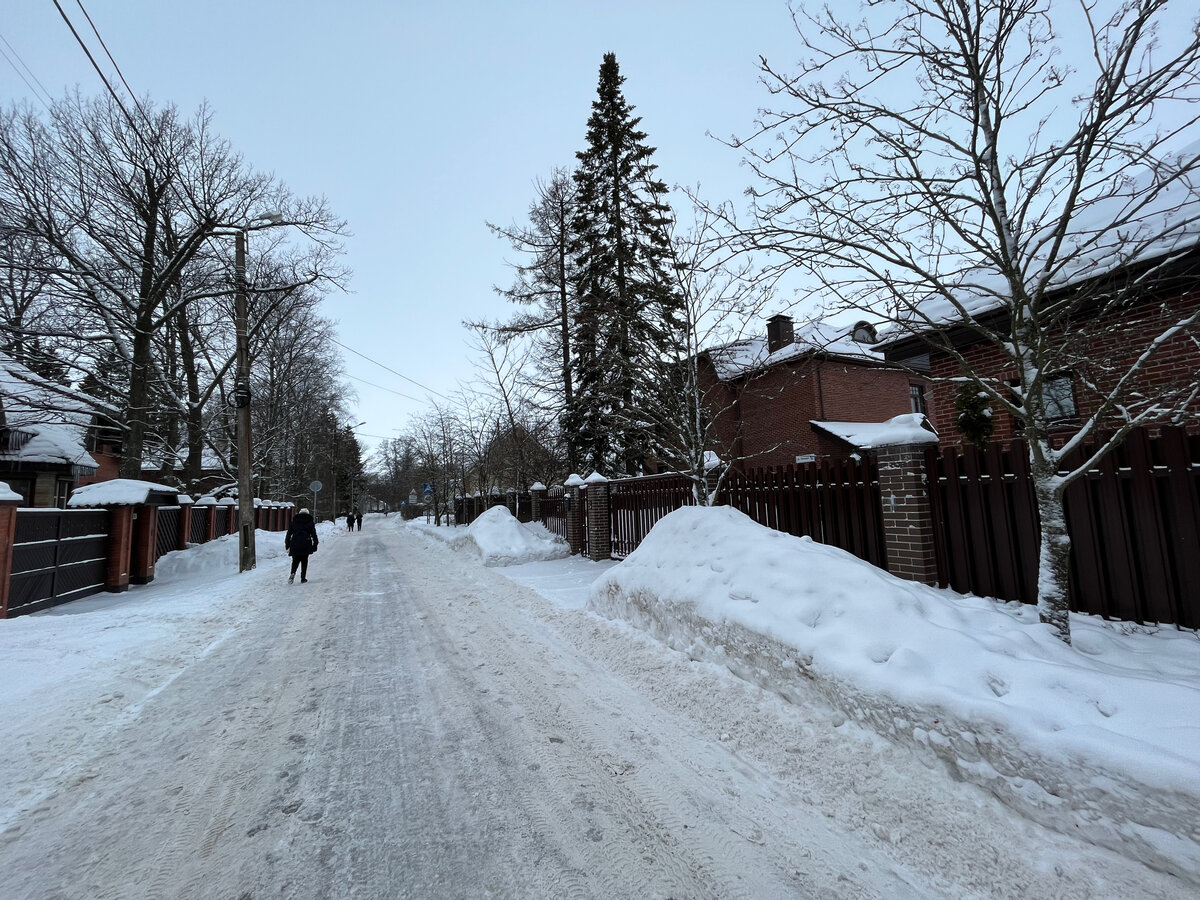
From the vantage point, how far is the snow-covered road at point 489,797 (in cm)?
213

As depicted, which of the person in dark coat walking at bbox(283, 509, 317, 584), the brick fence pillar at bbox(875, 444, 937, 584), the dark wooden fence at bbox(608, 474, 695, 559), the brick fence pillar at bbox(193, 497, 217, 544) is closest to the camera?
the brick fence pillar at bbox(875, 444, 937, 584)

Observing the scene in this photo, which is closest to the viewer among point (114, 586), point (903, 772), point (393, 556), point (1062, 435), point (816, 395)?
point (903, 772)

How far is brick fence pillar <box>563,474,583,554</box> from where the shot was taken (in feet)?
42.5

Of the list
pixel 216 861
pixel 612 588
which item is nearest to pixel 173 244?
pixel 612 588

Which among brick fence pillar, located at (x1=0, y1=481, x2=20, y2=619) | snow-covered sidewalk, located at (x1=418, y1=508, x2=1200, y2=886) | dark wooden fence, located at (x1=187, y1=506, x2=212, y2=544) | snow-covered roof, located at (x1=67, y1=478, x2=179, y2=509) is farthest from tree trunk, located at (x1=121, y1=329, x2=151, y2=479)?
snow-covered sidewalk, located at (x1=418, y1=508, x2=1200, y2=886)

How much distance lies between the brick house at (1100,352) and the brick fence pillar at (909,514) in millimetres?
1159

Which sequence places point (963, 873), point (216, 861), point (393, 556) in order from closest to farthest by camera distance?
point (963, 873)
point (216, 861)
point (393, 556)

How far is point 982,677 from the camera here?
282 centimetres

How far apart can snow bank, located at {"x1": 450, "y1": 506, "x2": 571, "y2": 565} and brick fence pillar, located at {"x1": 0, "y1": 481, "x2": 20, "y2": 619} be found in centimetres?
804

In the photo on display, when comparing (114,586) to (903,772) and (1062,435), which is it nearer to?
(903,772)

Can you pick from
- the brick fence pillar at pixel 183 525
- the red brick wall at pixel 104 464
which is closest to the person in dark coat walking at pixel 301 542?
the brick fence pillar at pixel 183 525

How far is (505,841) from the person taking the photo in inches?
93.4

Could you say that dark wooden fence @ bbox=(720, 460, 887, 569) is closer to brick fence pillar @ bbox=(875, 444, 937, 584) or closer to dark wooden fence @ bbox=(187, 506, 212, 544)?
brick fence pillar @ bbox=(875, 444, 937, 584)

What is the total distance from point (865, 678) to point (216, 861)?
139 inches
